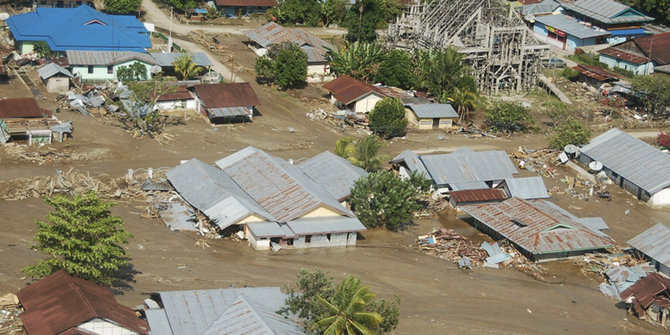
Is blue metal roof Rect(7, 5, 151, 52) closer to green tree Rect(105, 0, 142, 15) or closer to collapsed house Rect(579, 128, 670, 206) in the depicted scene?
green tree Rect(105, 0, 142, 15)

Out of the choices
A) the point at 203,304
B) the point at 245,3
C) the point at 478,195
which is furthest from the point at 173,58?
the point at 203,304

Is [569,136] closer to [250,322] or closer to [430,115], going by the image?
[430,115]

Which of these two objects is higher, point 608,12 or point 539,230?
point 608,12

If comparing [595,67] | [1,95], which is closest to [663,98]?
[595,67]

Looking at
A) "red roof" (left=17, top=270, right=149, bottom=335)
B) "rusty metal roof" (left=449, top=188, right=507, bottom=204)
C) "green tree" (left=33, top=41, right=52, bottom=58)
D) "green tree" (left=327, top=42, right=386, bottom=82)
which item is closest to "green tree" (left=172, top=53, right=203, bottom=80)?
"green tree" (left=33, top=41, right=52, bottom=58)

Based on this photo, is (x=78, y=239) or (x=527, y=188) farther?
(x=527, y=188)

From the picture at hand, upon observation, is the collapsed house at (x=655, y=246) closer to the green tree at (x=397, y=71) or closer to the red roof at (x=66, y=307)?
the red roof at (x=66, y=307)
